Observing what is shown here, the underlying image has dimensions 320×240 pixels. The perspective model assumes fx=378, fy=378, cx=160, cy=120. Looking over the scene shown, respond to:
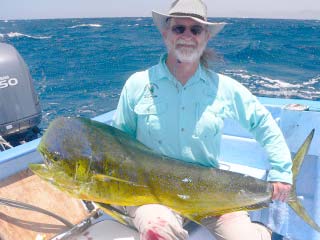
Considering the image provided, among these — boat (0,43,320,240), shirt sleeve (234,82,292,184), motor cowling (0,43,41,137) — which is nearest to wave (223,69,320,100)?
boat (0,43,320,240)

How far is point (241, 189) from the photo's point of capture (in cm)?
212

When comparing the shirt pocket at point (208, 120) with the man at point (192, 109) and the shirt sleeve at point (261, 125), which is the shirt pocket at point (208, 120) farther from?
the shirt sleeve at point (261, 125)

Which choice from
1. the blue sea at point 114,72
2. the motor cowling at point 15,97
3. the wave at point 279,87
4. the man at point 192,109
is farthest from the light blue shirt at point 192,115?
the wave at point 279,87

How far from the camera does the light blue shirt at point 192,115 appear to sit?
2406 mm

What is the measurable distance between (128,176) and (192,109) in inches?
27.5

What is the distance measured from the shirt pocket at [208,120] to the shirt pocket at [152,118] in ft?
0.71

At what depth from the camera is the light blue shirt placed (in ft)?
7.89

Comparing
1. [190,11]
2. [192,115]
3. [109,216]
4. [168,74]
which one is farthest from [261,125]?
[109,216]

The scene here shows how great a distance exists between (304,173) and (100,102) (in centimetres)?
736

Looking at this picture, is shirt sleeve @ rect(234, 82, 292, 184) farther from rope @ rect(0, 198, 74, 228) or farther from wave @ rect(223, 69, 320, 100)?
wave @ rect(223, 69, 320, 100)

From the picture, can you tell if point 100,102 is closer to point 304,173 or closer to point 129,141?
point 304,173

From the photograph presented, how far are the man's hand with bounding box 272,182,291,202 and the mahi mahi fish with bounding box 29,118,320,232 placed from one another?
8 cm

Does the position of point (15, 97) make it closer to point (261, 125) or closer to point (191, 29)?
point (191, 29)

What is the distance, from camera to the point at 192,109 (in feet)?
7.95
